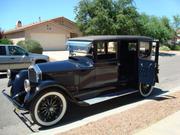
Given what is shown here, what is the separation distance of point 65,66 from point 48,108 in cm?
114

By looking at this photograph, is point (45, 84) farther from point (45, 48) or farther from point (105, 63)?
point (45, 48)

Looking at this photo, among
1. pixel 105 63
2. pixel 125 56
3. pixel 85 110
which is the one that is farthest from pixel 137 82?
pixel 85 110

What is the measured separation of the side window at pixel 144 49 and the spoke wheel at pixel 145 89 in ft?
3.10

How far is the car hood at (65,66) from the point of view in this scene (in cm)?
613

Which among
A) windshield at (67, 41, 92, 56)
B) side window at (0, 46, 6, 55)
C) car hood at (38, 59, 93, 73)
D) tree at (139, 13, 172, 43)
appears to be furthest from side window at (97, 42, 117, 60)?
tree at (139, 13, 172, 43)

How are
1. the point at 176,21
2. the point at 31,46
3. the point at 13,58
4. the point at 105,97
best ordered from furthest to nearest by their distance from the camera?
1. the point at 176,21
2. the point at 31,46
3. the point at 13,58
4. the point at 105,97

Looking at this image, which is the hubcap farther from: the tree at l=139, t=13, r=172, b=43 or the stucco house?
the stucco house

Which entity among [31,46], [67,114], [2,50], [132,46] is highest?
[132,46]

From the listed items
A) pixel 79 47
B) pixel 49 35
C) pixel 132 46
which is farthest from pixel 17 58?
pixel 49 35

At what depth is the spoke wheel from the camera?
8.09 m

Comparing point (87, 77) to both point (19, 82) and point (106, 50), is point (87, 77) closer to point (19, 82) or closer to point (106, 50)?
point (106, 50)

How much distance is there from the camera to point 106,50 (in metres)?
7.14

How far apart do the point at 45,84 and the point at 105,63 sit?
6.65 ft

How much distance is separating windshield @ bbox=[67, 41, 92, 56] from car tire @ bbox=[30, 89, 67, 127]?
152 centimetres
